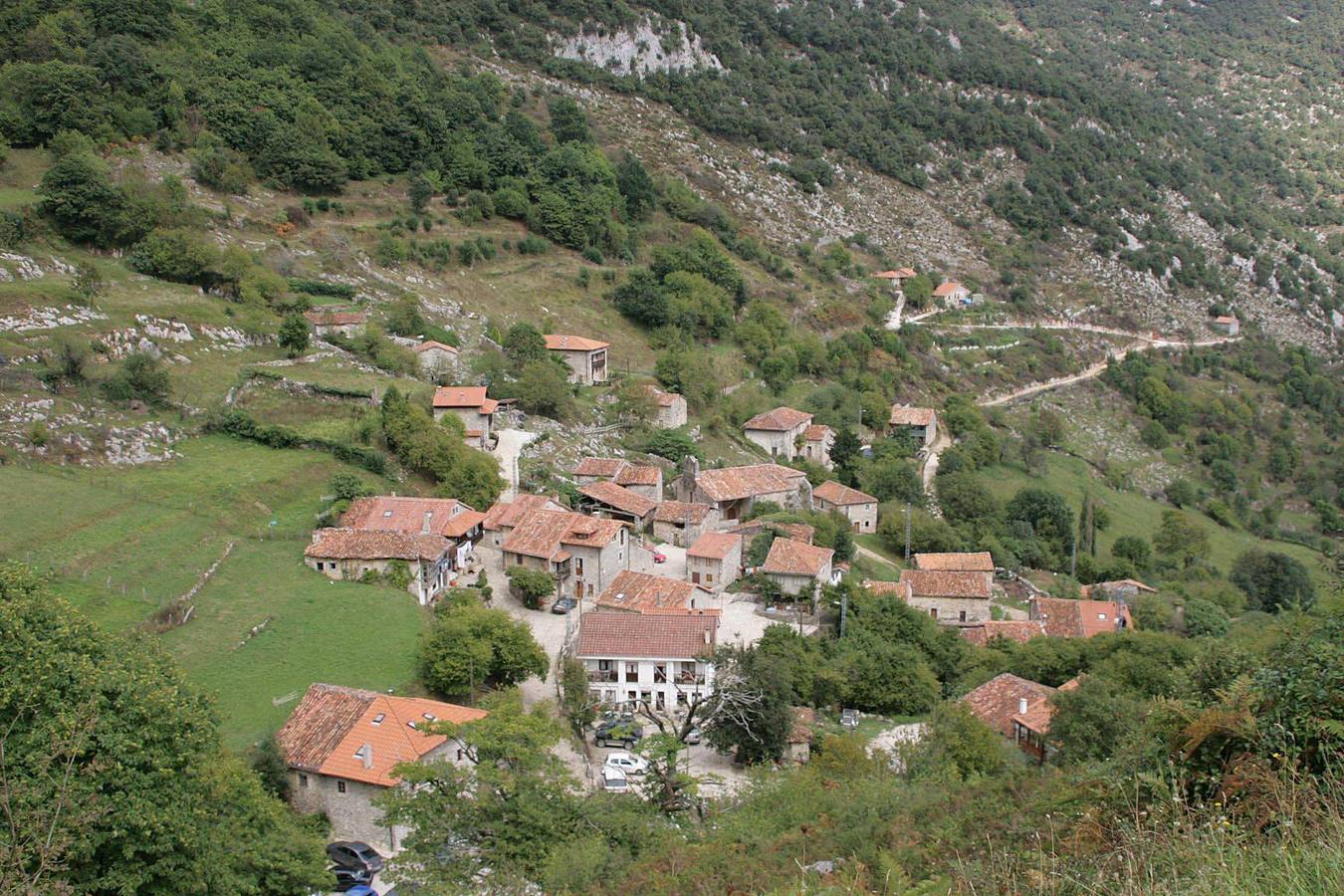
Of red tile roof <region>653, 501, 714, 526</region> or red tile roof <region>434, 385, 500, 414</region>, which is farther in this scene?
red tile roof <region>434, 385, 500, 414</region>

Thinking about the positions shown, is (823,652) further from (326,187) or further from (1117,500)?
(326,187)

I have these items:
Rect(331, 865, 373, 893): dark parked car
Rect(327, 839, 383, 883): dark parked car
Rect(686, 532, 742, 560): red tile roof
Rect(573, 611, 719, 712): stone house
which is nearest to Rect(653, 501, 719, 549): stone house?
Rect(686, 532, 742, 560): red tile roof

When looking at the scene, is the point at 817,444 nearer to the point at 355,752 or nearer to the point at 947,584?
the point at 947,584

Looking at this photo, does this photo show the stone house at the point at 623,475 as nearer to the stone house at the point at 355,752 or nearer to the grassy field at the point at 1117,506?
the stone house at the point at 355,752

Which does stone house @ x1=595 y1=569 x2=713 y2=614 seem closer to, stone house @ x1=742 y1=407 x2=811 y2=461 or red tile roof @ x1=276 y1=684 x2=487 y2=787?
red tile roof @ x1=276 y1=684 x2=487 y2=787

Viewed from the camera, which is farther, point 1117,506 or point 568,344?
point 1117,506

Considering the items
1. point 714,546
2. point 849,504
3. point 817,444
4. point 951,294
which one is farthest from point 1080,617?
point 951,294
